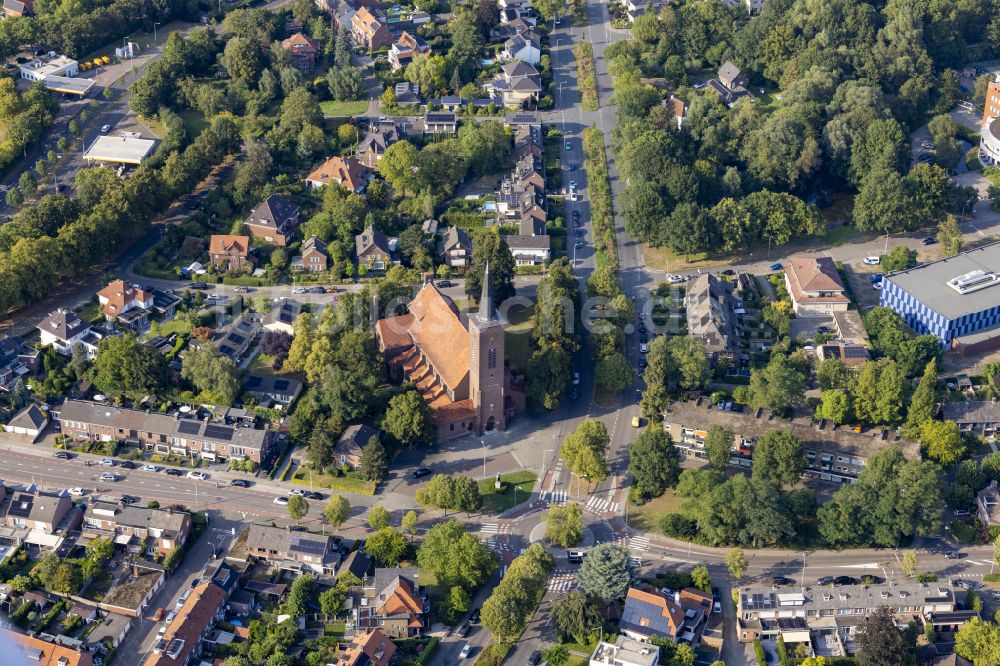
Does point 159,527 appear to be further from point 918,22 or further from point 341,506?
point 918,22

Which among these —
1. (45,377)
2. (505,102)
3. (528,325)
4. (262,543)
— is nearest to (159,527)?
(262,543)

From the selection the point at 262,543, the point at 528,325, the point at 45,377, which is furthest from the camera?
the point at 528,325

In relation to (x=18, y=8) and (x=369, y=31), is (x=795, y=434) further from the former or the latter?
(x=18, y=8)

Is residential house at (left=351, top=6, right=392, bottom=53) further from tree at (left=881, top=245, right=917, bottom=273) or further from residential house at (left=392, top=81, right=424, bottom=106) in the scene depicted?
tree at (left=881, top=245, right=917, bottom=273)

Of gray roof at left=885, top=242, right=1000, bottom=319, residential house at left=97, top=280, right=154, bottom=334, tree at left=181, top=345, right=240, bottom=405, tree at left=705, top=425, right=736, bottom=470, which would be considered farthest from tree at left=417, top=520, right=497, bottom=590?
gray roof at left=885, top=242, right=1000, bottom=319

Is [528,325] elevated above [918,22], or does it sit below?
below

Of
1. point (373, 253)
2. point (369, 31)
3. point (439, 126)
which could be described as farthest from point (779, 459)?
point (369, 31)
